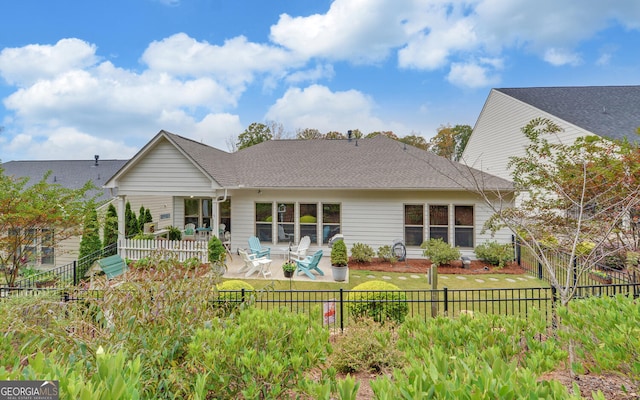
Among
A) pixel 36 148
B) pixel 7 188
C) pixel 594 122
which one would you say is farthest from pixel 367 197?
pixel 36 148

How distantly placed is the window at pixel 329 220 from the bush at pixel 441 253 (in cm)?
396

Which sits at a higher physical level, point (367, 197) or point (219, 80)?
point (219, 80)

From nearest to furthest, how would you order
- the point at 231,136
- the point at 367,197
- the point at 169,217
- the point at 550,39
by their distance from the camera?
the point at 367,197, the point at 550,39, the point at 169,217, the point at 231,136

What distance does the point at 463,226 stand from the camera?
39.8 feet

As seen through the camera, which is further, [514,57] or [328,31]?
[514,57]

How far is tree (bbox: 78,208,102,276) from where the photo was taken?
974 cm

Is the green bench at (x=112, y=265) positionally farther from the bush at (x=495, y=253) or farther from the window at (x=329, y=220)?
the bush at (x=495, y=253)

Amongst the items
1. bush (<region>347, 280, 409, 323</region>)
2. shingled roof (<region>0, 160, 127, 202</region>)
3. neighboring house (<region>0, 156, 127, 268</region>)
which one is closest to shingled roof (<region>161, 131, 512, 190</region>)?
bush (<region>347, 280, 409, 323</region>)

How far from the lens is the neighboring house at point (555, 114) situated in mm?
14867

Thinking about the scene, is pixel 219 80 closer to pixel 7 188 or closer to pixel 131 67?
pixel 131 67

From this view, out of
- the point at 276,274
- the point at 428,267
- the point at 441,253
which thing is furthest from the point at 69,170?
the point at 441,253

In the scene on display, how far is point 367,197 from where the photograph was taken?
12734 mm

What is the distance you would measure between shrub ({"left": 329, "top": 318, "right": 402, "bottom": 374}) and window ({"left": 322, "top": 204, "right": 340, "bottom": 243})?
30.3ft

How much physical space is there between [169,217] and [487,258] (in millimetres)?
17946
